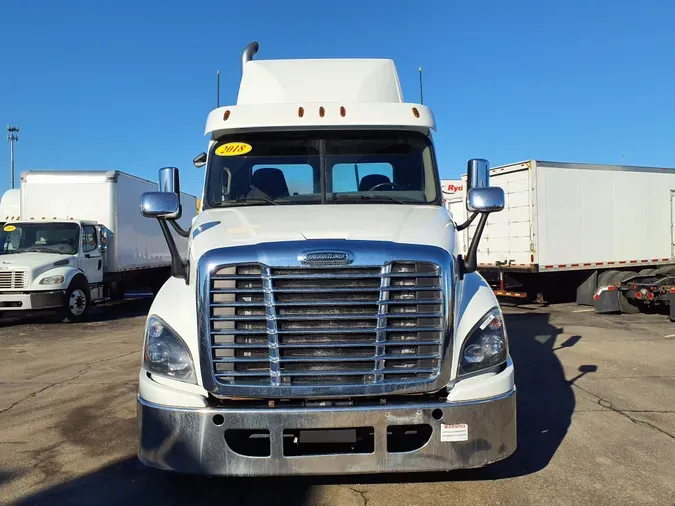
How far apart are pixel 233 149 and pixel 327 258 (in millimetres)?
1818

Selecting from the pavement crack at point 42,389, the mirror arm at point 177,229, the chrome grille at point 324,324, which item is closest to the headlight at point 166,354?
the chrome grille at point 324,324

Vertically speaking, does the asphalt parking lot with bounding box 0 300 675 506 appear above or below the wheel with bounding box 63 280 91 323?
below

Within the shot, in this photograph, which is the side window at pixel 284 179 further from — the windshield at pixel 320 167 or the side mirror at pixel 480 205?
the side mirror at pixel 480 205

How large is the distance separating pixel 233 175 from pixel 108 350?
6.11 m

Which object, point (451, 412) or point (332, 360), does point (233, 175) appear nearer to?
point (332, 360)

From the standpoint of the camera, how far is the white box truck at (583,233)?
13609mm

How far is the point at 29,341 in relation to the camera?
10828 mm

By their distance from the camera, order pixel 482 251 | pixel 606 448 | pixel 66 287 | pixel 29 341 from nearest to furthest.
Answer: pixel 606 448 < pixel 29 341 < pixel 66 287 < pixel 482 251

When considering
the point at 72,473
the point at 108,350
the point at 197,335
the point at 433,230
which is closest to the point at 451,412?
the point at 433,230

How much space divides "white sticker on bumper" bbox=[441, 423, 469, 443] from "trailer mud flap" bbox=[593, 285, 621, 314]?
11.5 meters

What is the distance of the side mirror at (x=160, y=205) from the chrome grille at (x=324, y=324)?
112 cm

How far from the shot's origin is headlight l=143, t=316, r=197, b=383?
3.33 m

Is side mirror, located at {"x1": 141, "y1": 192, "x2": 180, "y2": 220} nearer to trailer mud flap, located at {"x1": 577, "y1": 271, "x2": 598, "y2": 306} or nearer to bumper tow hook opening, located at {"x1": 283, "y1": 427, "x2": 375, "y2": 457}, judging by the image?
bumper tow hook opening, located at {"x1": 283, "y1": 427, "x2": 375, "y2": 457}

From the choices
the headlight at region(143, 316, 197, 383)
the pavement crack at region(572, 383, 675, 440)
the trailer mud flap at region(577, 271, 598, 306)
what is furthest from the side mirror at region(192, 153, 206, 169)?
the trailer mud flap at region(577, 271, 598, 306)
